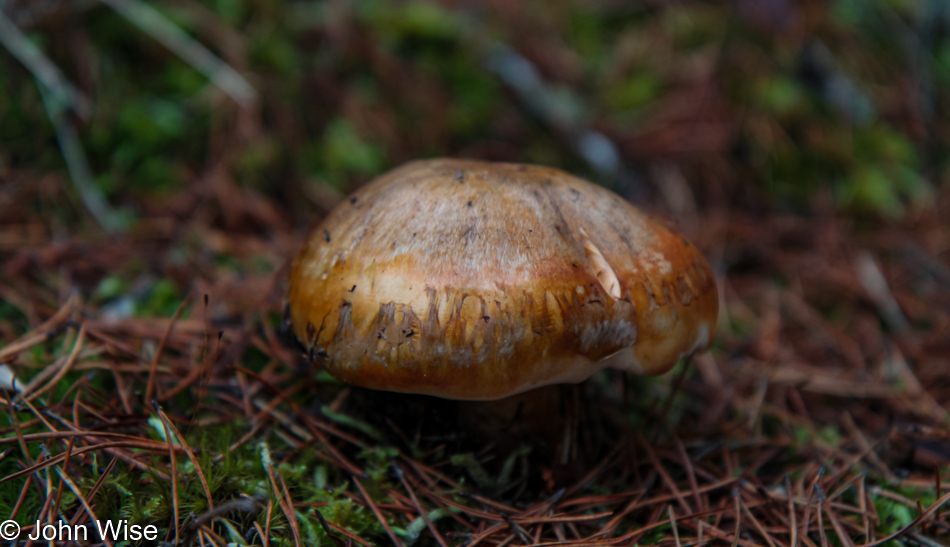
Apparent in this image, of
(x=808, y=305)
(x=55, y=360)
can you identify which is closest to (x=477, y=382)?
(x=55, y=360)

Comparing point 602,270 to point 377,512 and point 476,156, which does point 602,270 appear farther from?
point 476,156

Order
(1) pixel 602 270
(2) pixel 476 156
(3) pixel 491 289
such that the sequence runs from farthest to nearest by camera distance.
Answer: (2) pixel 476 156
(1) pixel 602 270
(3) pixel 491 289

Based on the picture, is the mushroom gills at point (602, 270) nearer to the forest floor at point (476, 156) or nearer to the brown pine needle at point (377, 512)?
the forest floor at point (476, 156)

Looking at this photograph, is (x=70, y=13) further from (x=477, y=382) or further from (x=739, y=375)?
(x=739, y=375)

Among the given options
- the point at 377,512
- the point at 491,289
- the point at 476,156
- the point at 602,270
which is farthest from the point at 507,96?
the point at 377,512

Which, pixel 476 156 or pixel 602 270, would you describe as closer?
pixel 602 270

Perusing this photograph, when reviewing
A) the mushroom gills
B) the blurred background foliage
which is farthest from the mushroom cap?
the blurred background foliage
